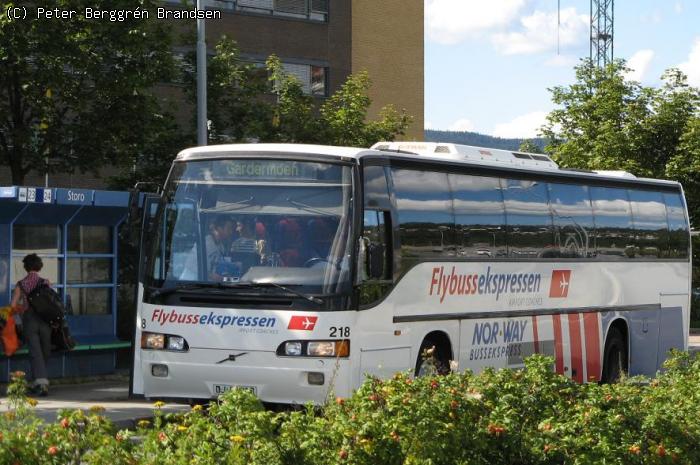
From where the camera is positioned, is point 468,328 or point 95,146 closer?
point 468,328

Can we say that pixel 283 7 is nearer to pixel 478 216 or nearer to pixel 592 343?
pixel 592 343

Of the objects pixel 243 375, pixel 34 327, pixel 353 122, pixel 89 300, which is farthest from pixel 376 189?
pixel 353 122

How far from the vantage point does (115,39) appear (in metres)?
23.0

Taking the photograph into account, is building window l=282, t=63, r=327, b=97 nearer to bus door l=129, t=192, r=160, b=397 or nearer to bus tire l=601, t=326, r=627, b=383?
bus tire l=601, t=326, r=627, b=383

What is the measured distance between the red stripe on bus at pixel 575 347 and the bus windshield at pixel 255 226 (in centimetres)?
583

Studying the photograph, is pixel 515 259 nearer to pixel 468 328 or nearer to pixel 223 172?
pixel 468 328

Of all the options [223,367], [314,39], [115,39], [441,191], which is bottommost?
[223,367]

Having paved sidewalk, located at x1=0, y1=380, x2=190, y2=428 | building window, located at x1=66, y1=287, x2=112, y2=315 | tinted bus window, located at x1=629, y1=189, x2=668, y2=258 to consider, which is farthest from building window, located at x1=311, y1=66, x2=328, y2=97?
paved sidewalk, located at x1=0, y1=380, x2=190, y2=428

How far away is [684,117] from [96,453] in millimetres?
40105

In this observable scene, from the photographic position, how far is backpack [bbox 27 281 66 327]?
17.5m

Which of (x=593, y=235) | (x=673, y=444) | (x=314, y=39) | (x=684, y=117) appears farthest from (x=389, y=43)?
(x=673, y=444)

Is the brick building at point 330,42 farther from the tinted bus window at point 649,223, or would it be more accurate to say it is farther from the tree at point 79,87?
the tinted bus window at point 649,223

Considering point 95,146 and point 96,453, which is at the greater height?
point 95,146

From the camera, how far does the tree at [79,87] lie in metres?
22.5
